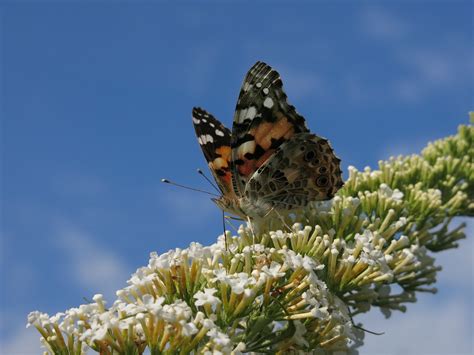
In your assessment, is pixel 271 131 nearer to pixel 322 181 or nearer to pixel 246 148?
pixel 246 148

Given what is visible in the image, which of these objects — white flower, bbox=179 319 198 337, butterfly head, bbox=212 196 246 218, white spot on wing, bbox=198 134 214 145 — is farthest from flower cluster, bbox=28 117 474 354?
white spot on wing, bbox=198 134 214 145

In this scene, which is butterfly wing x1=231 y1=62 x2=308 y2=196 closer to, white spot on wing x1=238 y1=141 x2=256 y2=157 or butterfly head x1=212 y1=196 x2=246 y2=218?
white spot on wing x1=238 y1=141 x2=256 y2=157

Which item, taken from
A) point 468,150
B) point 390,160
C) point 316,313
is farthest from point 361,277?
point 468,150

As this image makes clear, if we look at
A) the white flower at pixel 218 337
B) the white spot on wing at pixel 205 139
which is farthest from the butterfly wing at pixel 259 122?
the white flower at pixel 218 337

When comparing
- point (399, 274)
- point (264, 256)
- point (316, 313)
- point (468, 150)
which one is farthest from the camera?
point (468, 150)

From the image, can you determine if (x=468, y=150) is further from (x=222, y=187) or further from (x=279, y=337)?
(x=279, y=337)

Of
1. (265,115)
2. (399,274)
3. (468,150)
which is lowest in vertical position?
(399,274)
